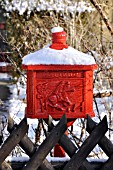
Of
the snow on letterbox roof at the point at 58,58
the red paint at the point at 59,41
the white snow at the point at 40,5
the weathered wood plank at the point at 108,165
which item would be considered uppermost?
the red paint at the point at 59,41

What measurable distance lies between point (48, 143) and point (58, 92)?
68 centimetres

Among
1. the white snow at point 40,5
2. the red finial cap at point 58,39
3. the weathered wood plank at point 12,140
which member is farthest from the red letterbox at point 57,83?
the white snow at point 40,5

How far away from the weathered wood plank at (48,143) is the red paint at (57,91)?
615 millimetres

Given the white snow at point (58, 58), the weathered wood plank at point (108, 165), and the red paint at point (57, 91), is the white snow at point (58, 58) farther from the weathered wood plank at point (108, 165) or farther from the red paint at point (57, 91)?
the weathered wood plank at point (108, 165)

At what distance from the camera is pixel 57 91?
330 centimetres

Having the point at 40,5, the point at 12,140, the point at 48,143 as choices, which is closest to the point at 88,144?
Answer: the point at 48,143

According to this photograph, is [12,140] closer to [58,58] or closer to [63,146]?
[63,146]

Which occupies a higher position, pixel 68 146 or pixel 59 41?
pixel 59 41

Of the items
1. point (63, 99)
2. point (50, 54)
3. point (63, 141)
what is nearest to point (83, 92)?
point (63, 99)

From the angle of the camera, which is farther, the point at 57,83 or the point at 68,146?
the point at 57,83

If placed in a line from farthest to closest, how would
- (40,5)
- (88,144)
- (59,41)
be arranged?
(40,5)
(59,41)
(88,144)

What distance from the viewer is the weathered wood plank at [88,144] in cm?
267

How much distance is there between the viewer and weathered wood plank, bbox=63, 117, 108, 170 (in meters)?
2.67

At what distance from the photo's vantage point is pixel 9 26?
13.0 metres
